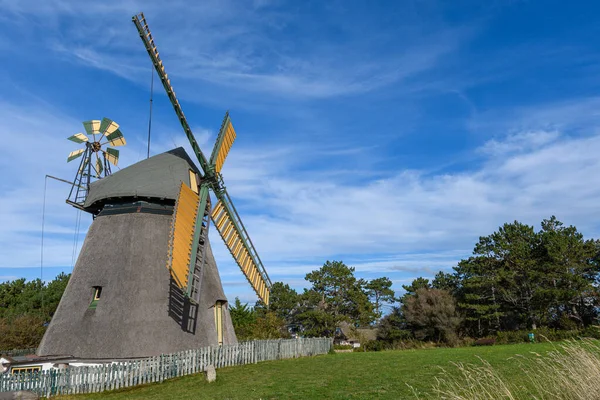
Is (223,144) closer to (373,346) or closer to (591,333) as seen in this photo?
(591,333)

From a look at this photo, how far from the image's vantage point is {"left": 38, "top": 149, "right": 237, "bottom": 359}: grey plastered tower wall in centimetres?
1509

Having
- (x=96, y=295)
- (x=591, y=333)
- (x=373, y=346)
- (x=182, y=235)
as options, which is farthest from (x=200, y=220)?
(x=373, y=346)

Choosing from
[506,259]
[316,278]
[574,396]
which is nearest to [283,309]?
[316,278]

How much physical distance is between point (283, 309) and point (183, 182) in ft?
123

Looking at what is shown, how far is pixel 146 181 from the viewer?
1739cm

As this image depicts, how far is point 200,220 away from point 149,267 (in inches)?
101

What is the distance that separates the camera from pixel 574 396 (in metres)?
5.59

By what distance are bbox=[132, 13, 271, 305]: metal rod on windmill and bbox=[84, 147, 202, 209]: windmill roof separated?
78 centimetres

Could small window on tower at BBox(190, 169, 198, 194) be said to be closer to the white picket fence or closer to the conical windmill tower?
the conical windmill tower

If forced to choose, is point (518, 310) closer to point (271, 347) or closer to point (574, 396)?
point (271, 347)

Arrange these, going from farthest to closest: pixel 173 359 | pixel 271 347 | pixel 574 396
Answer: pixel 271 347, pixel 173 359, pixel 574 396

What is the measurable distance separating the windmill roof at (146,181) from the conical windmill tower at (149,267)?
0.13 ft

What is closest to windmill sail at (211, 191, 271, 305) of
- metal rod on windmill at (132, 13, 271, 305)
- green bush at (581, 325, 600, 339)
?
metal rod on windmill at (132, 13, 271, 305)

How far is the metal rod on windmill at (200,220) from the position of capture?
49.5 ft
